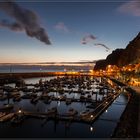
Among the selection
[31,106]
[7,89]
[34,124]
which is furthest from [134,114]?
[7,89]

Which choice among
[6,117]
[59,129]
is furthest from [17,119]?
[59,129]

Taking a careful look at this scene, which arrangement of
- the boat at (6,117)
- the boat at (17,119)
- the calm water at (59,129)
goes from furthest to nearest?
the boat at (6,117) → the boat at (17,119) → the calm water at (59,129)

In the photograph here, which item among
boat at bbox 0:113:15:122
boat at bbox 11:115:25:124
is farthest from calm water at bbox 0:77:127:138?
boat at bbox 0:113:15:122

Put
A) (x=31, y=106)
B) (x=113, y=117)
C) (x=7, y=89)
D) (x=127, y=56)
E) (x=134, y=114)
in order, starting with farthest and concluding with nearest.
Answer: (x=127, y=56), (x=7, y=89), (x=31, y=106), (x=113, y=117), (x=134, y=114)

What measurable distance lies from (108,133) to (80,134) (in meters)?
4.78

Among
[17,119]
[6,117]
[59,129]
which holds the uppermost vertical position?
[6,117]

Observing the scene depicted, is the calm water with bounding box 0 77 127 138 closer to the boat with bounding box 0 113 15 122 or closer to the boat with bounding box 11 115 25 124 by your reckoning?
the boat with bounding box 11 115 25 124

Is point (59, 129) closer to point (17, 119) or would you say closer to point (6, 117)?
point (17, 119)

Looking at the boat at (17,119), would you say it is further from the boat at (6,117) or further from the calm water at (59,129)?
the boat at (6,117)

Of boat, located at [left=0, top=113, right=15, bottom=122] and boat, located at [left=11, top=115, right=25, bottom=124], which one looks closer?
boat, located at [left=11, top=115, right=25, bottom=124]

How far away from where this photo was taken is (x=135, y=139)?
25359mm

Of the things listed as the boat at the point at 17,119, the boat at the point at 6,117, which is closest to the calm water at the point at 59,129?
the boat at the point at 17,119

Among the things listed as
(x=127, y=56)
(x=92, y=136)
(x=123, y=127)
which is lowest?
(x=92, y=136)

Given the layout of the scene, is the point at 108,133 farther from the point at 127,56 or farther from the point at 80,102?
the point at 127,56
